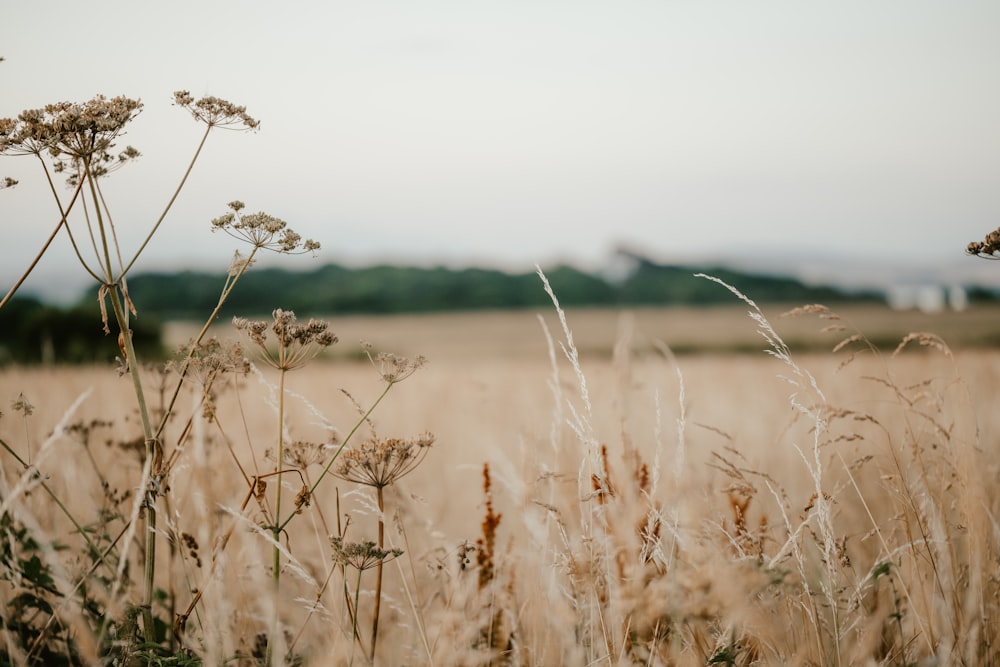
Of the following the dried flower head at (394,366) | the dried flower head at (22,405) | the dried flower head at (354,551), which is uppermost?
the dried flower head at (394,366)

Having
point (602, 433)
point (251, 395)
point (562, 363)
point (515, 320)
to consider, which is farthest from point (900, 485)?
point (515, 320)

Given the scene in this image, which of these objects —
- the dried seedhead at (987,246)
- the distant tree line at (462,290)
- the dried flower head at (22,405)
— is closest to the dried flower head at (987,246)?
the dried seedhead at (987,246)

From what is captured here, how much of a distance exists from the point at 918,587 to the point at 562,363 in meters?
15.1

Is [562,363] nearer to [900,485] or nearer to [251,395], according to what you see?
[251,395]

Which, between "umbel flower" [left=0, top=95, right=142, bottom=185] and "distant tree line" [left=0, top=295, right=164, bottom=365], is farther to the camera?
"distant tree line" [left=0, top=295, right=164, bottom=365]

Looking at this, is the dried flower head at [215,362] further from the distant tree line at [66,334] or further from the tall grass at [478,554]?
the distant tree line at [66,334]

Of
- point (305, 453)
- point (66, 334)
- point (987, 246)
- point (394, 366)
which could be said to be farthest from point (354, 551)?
point (66, 334)

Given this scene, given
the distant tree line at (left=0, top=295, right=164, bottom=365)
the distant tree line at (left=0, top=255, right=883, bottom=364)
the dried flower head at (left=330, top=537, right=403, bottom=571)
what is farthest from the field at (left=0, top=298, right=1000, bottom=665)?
the distant tree line at (left=0, top=255, right=883, bottom=364)

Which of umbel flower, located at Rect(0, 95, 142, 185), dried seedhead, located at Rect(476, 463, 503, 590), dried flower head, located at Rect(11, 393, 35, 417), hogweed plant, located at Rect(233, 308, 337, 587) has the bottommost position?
dried seedhead, located at Rect(476, 463, 503, 590)

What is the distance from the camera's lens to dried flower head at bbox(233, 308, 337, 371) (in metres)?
1.75

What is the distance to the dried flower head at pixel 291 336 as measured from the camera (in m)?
1.75

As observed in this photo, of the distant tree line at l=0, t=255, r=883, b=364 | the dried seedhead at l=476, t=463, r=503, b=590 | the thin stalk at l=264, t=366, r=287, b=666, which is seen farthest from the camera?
the distant tree line at l=0, t=255, r=883, b=364

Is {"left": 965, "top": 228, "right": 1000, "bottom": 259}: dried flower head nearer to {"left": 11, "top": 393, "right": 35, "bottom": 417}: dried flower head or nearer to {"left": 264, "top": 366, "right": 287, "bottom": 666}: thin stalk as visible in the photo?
{"left": 264, "top": 366, "right": 287, "bottom": 666}: thin stalk

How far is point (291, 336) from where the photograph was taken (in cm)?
175
